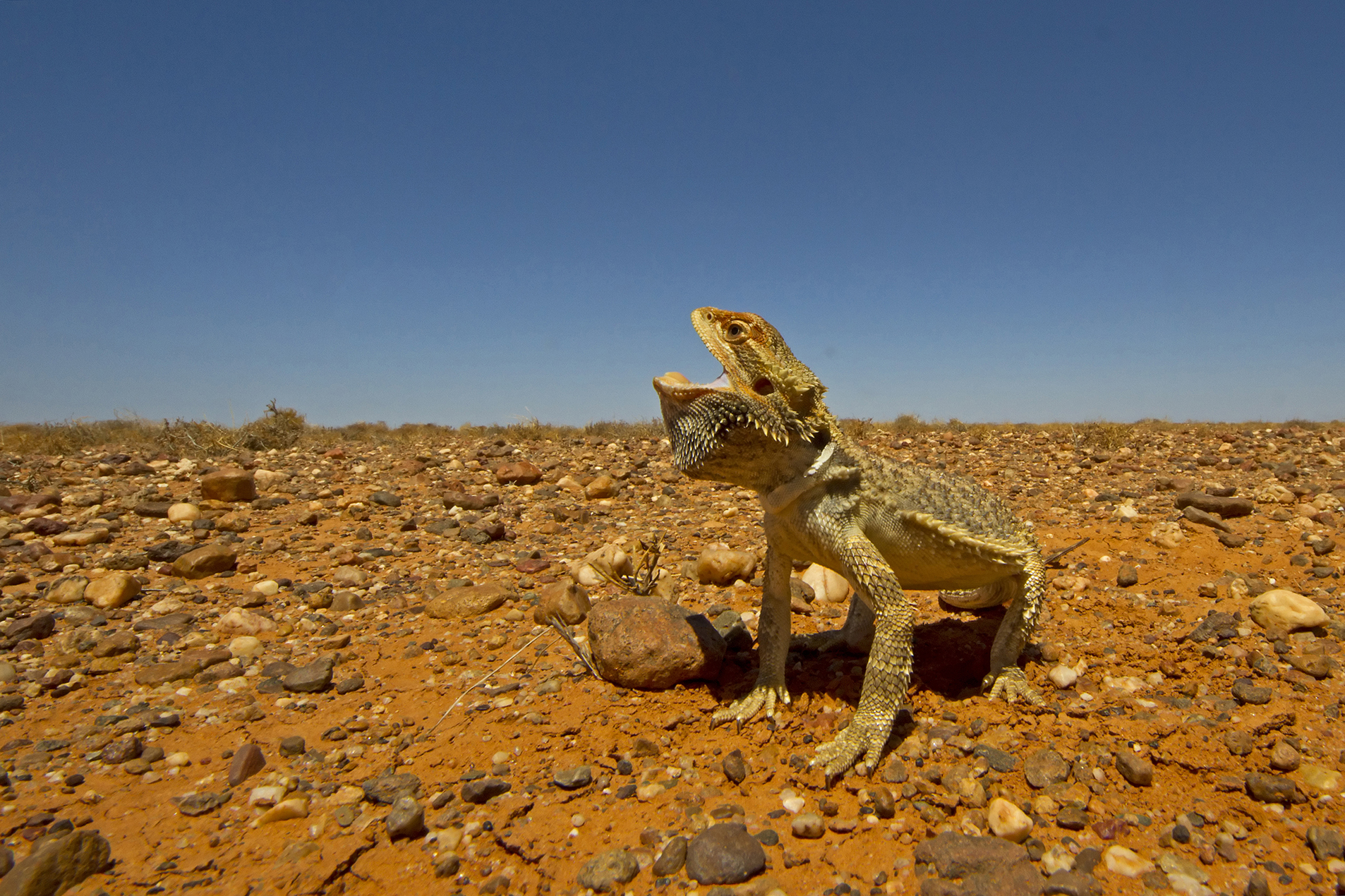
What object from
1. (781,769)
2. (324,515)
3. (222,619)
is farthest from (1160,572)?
(324,515)

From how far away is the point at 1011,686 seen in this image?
3.34 meters

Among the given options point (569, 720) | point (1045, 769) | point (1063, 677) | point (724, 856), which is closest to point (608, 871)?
point (724, 856)

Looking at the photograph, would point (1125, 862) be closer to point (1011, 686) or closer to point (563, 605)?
point (1011, 686)

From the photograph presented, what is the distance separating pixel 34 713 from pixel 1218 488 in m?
9.66

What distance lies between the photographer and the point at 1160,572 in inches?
189

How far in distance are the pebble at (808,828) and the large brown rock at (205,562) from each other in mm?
5106

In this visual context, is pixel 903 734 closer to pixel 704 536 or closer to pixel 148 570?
pixel 704 536

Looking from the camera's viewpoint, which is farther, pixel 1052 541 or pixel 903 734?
pixel 1052 541

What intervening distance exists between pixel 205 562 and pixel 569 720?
12.7 ft

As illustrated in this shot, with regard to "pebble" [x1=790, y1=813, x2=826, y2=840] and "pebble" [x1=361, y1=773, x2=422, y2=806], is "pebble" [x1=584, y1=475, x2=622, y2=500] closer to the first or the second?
"pebble" [x1=361, y1=773, x2=422, y2=806]

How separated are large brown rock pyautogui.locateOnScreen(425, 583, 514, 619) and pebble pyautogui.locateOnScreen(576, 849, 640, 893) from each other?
2.68 m

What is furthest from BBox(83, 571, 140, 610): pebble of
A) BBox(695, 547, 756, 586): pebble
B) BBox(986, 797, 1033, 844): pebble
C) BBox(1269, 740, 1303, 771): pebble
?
BBox(1269, 740, 1303, 771): pebble

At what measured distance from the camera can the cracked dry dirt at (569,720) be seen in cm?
238

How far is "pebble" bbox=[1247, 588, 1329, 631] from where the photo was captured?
3.59 m
